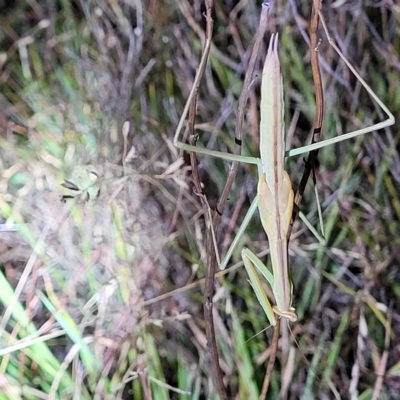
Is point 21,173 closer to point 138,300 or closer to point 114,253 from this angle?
point 114,253

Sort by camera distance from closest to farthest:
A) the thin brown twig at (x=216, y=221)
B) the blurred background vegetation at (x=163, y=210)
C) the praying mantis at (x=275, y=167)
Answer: the praying mantis at (x=275, y=167) < the thin brown twig at (x=216, y=221) < the blurred background vegetation at (x=163, y=210)

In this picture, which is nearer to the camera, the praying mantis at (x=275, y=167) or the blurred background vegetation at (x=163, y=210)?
the praying mantis at (x=275, y=167)

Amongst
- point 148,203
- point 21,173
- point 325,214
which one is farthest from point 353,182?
point 21,173

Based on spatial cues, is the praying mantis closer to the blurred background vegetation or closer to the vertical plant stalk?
the vertical plant stalk

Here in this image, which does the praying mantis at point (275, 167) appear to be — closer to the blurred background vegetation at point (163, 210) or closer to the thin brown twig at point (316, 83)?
the thin brown twig at point (316, 83)

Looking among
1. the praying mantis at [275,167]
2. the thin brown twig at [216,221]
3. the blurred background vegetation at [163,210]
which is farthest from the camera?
the blurred background vegetation at [163,210]

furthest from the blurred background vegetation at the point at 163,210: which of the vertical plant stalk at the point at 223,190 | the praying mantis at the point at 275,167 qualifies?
the praying mantis at the point at 275,167

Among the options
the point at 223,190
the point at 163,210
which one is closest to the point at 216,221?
the point at 223,190

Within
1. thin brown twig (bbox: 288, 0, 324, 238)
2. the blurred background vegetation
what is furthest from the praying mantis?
the blurred background vegetation
